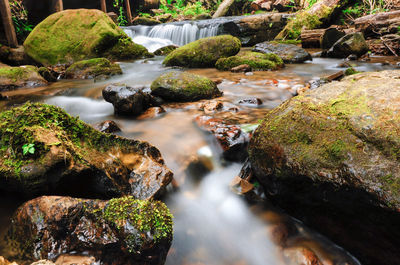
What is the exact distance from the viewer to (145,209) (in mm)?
1681

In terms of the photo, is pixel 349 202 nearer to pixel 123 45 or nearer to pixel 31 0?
pixel 123 45

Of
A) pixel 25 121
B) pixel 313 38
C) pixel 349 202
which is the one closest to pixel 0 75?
pixel 25 121

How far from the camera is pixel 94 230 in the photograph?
1711 millimetres

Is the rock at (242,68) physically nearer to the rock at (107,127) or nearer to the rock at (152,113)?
the rock at (152,113)

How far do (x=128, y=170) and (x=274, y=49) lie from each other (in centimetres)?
A: 841

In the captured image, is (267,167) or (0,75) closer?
(267,167)

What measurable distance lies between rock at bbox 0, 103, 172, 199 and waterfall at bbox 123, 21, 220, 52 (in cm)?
1271

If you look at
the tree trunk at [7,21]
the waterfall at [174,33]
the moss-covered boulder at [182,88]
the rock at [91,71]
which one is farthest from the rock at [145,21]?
the moss-covered boulder at [182,88]

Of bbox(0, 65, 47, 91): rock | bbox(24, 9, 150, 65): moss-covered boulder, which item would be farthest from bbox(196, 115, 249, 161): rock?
bbox(24, 9, 150, 65): moss-covered boulder

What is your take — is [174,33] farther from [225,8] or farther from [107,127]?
[107,127]

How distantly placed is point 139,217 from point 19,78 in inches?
Result: 272

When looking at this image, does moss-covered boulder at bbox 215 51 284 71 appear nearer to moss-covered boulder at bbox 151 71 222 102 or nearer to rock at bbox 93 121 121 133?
moss-covered boulder at bbox 151 71 222 102

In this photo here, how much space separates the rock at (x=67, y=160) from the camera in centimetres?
187

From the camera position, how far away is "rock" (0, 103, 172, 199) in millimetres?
1874
